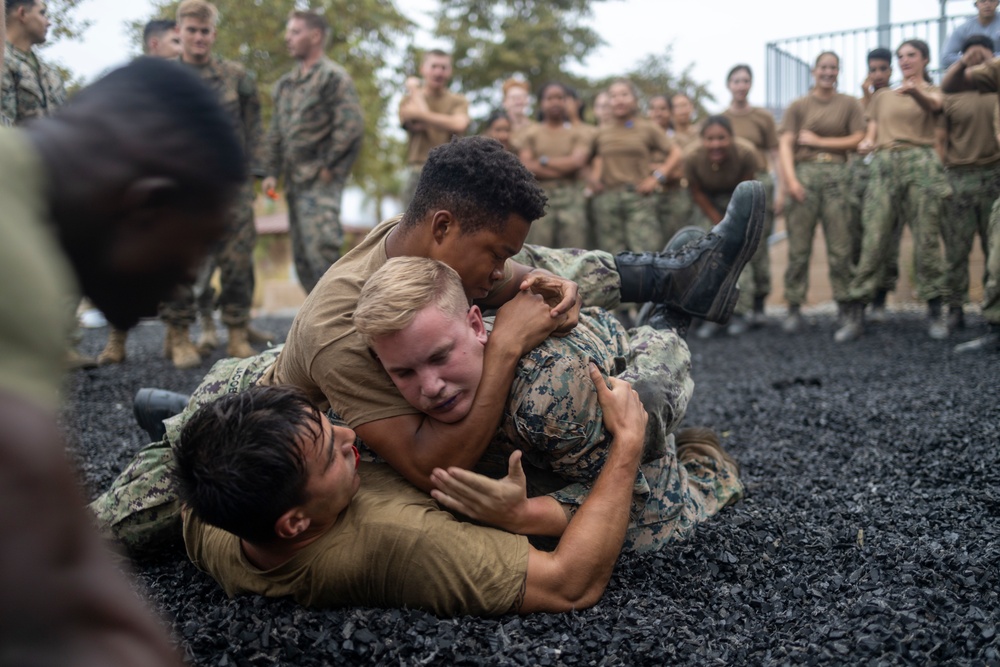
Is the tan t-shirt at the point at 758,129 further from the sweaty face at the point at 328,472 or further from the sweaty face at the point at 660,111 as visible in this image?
the sweaty face at the point at 328,472

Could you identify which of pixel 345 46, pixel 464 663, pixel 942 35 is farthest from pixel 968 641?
pixel 345 46

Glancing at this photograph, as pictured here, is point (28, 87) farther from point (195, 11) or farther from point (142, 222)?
point (142, 222)

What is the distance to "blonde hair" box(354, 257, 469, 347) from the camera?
235cm

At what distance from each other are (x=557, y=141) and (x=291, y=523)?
771 cm

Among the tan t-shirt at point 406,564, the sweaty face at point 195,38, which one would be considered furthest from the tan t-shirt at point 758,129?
the tan t-shirt at point 406,564

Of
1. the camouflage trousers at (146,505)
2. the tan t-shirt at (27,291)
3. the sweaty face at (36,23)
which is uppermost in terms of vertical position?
the sweaty face at (36,23)

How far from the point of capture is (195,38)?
654 cm

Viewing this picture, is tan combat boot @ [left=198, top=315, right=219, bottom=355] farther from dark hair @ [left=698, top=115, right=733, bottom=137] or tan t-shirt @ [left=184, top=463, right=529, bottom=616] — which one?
tan t-shirt @ [left=184, top=463, right=529, bottom=616]

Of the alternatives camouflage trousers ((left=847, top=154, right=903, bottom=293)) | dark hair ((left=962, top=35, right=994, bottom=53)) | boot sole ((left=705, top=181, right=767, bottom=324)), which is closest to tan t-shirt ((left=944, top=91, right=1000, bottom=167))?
dark hair ((left=962, top=35, right=994, bottom=53))

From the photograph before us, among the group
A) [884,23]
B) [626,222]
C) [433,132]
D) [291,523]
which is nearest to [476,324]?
[291,523]

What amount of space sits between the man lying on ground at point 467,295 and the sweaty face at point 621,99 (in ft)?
20.6

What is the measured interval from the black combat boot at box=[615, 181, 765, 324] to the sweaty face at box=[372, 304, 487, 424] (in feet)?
4.75

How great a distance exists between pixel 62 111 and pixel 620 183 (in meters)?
8.36

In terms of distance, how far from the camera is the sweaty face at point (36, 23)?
5.05m
